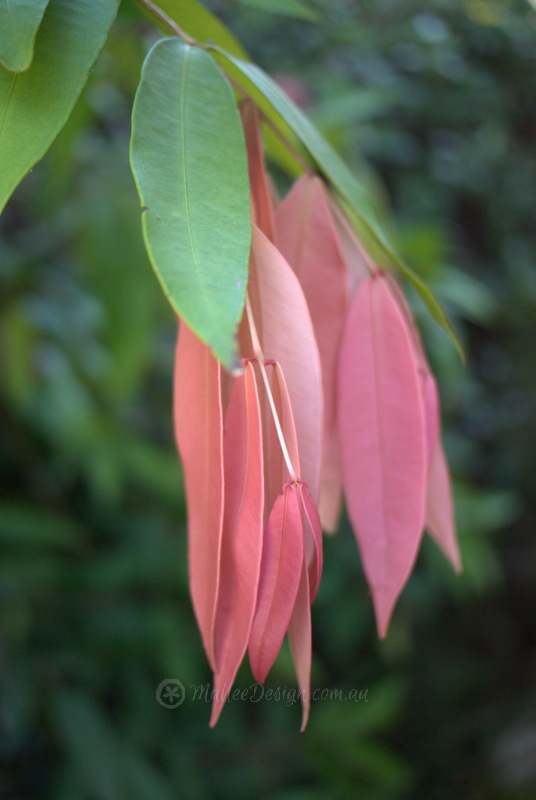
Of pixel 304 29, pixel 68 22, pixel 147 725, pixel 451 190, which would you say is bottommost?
pixel 147 725

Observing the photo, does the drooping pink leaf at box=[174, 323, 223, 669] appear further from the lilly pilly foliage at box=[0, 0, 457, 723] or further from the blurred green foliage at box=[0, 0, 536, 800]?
the blurred green foliage at box=[0, 0, 536, 800]

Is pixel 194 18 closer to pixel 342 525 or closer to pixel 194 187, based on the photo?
pixel 194 187

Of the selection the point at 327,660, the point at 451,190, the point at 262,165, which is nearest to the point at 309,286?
the point at 262,165

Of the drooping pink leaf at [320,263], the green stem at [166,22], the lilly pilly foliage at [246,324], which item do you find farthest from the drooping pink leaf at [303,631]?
the green stem at [166,22]

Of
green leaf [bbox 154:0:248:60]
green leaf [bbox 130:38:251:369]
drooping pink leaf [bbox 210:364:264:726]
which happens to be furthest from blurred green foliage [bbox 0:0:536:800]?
drooping pink leaf [bbox 210:364:264:726]

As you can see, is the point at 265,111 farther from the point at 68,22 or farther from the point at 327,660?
the point at 327,660

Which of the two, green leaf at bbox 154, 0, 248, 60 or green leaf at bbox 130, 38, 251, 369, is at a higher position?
green leaf at bbox 154, 0, 248, 60

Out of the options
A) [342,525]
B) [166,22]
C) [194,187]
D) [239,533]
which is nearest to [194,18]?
[166,22]
